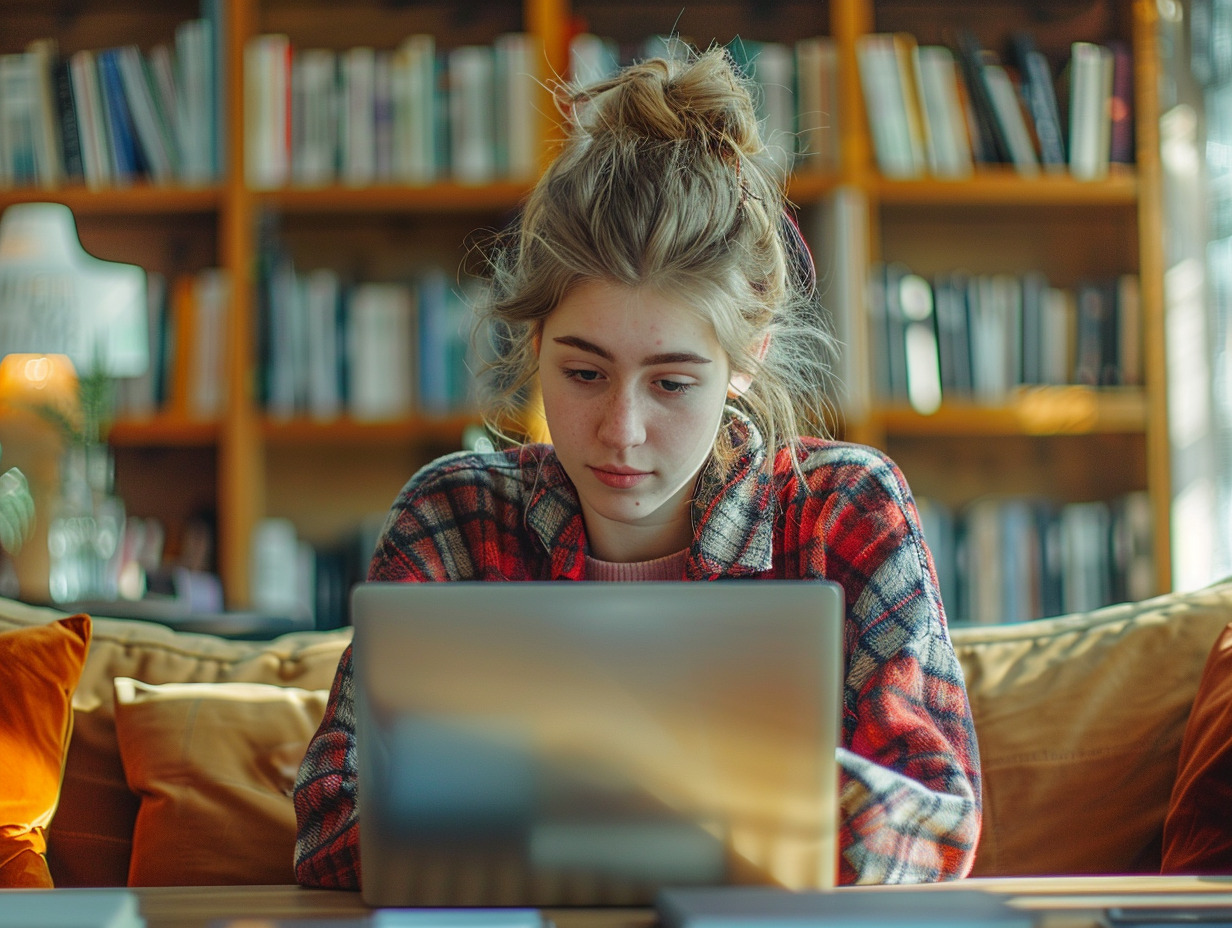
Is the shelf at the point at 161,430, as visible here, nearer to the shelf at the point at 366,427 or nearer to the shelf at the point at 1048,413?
the shelf at the point at 366,427

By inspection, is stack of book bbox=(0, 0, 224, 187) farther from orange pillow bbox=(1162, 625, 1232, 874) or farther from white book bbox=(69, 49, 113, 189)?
orange pillow bbox=(1162, 625, 1232, 874)

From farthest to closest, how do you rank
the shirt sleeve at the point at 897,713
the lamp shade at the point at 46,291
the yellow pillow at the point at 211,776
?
the lamp shade at the point at 46,291 → the yellow pillow at the point at 211,776 → the shirt sleeve at the point at 897,713

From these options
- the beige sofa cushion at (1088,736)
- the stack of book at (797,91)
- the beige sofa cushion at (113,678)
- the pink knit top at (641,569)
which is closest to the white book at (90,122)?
the stack of book at (797,91)

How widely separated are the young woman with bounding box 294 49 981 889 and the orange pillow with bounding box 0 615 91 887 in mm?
304

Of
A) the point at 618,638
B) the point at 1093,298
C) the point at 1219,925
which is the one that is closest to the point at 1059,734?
the point at 1219,925

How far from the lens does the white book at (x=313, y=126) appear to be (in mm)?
2375

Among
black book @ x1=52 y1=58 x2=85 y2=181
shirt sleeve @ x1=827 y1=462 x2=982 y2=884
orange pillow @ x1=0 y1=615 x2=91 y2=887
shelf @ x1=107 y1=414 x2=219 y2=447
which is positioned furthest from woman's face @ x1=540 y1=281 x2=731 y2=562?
black book @ x1=52 y1=58 x2=85 y2=181

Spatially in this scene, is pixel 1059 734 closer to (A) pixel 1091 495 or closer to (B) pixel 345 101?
(A) pixel 1091 495

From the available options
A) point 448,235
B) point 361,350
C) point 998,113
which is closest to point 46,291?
point 361,350

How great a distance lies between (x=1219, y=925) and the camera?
0.61 metres

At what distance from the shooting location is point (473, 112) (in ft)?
7.76

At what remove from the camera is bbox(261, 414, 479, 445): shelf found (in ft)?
7.75

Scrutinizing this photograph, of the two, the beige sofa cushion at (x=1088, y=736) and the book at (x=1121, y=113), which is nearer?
the beige sofa cushion at (x=1088, y=736)

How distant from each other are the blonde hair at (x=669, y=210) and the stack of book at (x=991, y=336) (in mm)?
1176
